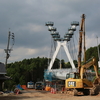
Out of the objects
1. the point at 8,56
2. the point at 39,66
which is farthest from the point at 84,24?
the point at 39,66

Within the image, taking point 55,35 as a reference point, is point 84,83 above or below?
below

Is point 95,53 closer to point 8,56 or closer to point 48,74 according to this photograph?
point 48,74

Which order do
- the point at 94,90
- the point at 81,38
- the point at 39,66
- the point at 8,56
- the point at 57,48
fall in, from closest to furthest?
the point at 94,90
the point at 81,38
the point at 8,56
the point at 57,48
the point at 39,66

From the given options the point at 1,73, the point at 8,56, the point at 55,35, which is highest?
the point at 55,35

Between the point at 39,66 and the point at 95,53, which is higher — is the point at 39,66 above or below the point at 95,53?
below

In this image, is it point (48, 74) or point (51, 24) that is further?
point (51, 24)

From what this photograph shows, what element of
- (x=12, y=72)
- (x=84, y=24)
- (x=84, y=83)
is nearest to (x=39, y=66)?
(x=12, y=72)

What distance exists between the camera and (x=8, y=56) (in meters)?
37.8

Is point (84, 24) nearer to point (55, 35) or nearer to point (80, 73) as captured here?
point (80, 73)

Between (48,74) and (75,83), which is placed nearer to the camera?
(75,83)

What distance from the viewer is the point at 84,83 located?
2698 cm

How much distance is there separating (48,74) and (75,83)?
37502mm

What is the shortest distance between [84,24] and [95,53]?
155 ft

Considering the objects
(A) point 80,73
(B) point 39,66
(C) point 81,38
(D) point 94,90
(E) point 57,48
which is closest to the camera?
(D) point 94,90
